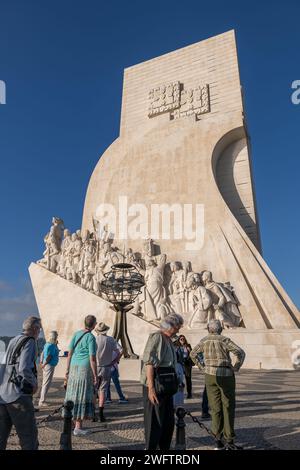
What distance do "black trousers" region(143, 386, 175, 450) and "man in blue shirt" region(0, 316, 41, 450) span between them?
23.5 inches

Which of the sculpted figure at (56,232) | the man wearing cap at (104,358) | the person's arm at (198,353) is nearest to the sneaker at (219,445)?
the person's arm at (198,353)

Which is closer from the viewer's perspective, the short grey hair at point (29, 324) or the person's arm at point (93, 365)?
the short grey hair at point (29, 324)

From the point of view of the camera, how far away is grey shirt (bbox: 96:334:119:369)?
12.2ft

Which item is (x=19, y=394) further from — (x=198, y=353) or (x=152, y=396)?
(x=198, y=353)

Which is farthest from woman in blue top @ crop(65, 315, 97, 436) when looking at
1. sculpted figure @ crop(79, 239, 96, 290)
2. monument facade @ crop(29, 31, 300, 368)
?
sculpted figure @ crop(79, 239, 96, 290)

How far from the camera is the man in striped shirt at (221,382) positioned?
2473 millimetres

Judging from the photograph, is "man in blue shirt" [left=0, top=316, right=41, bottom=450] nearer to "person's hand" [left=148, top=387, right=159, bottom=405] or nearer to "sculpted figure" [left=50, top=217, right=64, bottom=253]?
"person's hand" [left=148, top=387, right=159, bottom=405]

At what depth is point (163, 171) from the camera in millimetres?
14789

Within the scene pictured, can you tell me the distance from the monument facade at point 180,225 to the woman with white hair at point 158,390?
8384mm

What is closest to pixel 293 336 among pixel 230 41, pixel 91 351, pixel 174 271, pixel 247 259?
pixel 247 259

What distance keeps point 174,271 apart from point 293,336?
423cm

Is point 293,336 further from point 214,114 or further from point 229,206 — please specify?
point 214,114

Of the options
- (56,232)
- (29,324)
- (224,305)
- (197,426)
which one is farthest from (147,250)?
(29,324)

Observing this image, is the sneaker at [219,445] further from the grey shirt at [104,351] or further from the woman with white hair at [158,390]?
the grey shirt at [104,351]
